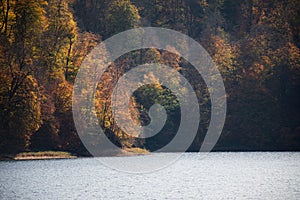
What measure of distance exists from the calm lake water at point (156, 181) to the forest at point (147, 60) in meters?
7.87

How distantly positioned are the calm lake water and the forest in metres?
7.87

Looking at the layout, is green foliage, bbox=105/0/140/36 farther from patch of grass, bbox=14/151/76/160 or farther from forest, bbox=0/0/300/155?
patch of grass, bbox=14/151/76/160

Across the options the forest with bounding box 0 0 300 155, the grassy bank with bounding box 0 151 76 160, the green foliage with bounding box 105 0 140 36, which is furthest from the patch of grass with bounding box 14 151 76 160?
the green foliage with bounding box 105 0 140 36

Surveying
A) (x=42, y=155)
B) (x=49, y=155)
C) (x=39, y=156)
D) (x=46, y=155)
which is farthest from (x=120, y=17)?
(x=39, y=156)

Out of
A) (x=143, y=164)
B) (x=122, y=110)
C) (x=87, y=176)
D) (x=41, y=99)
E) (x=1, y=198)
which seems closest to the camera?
(x=1, y=198)

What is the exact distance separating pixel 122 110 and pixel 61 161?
675 inches

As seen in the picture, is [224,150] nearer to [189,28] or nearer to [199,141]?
[199,141]

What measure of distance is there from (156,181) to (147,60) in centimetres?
5206

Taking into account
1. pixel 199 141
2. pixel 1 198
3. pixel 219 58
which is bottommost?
pixel 1 198

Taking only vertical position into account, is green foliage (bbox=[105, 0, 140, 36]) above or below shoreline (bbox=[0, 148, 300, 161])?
above

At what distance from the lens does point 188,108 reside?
107m

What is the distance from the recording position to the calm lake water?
1816 inches

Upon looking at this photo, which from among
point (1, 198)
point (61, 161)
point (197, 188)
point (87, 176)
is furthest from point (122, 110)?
point (1, 198)

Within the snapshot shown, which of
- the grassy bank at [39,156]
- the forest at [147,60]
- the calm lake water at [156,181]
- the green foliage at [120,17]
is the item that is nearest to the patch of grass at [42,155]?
the grassy bank at [39,156]
